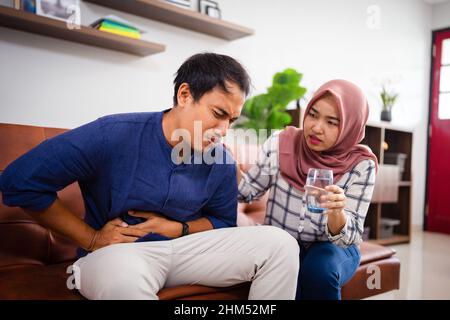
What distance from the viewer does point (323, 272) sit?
131cm

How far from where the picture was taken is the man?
3.45ft

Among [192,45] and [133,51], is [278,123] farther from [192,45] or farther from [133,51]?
[133,51]

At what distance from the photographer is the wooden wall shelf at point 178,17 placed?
2.29 meters

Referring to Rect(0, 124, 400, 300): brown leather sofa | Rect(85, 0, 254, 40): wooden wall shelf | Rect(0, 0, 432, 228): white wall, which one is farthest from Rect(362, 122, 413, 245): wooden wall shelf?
Rect(0, 124, 400, 300): brown leather sofa

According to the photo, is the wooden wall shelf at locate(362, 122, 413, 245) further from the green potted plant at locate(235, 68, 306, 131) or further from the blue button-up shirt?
the blue button-up shirt

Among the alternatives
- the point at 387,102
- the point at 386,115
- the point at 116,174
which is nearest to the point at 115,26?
the point at 116,174

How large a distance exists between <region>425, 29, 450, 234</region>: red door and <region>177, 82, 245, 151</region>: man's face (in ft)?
15.3

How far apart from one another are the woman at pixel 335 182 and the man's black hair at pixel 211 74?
0.37m

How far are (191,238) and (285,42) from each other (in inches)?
105

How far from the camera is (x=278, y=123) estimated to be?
276 cm

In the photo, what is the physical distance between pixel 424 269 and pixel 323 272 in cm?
216
